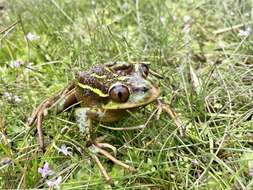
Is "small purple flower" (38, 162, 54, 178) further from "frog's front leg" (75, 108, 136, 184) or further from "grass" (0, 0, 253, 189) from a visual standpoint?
"frog's front leg" (75, 108, 136, 184)

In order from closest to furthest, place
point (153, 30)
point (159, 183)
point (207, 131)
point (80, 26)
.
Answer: point (159, 183)
point (207, 131)
point (153, 30)
point (80, 26)

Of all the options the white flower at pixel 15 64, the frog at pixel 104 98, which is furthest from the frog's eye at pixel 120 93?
the white flower at pixel 15 64

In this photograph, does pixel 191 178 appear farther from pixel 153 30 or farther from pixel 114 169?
pixel 153 30

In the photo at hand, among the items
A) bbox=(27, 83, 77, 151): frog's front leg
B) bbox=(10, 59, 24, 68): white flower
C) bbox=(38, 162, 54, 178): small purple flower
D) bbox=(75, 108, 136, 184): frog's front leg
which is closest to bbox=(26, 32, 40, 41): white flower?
bbox=(10, 59, 24, 68): white flower

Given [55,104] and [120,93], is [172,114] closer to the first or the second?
[120,93]

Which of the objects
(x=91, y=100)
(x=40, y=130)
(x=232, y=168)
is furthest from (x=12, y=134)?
(x=232, y=168)

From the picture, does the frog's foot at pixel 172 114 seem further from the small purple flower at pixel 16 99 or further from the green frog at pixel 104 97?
the small purple flower at pixel 16 99

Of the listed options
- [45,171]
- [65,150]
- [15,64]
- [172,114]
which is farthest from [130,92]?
[15,64]
